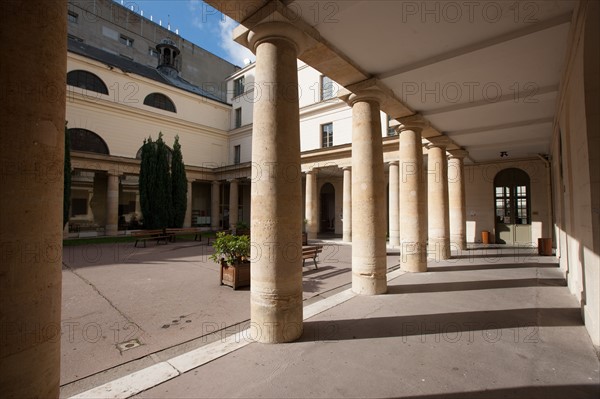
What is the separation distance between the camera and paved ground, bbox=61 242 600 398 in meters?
3.19

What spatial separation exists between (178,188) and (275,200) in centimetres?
2116

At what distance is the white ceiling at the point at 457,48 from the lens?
446 cm

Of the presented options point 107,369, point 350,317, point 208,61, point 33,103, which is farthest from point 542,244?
point 208,61

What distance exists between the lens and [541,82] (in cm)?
686

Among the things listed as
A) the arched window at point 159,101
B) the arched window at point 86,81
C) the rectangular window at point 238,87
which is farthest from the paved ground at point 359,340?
the rectangular window at point 238,87

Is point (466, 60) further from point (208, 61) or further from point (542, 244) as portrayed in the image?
point (208, 61)

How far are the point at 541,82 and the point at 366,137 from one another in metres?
4.32

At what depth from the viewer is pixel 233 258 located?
7.66 meters

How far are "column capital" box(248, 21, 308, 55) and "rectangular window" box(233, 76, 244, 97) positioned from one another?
27579 millimetres

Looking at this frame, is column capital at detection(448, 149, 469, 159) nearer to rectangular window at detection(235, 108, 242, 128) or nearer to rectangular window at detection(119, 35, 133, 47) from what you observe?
rectangular window at detection(235, 108, 242, 128)

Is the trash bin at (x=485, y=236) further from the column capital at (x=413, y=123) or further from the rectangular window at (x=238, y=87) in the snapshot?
the rectangular window at (x=238, y=87)

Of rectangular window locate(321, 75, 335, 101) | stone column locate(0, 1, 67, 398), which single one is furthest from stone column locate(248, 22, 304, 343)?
rectangular window locate(321, 75, 335, 101)

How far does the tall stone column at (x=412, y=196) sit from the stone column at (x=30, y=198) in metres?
8.37

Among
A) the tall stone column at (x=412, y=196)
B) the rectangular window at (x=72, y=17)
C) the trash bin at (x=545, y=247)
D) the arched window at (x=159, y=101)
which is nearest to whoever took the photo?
the tall stone column at (x=412, y=196)
